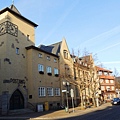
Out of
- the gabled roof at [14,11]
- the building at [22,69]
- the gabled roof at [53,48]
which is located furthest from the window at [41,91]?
the gabled roof at [14,11]

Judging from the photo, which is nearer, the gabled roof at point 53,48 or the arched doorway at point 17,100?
the arched doorway at point 17,100

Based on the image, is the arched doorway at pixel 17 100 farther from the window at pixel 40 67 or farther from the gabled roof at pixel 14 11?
the gabled roof at pixel 14 11

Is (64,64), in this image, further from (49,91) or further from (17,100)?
(17,100)

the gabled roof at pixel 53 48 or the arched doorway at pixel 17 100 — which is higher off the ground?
the gabled roof at pixel 53 48

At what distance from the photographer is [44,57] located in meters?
33.3

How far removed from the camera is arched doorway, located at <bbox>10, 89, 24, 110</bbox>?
26516 millimetres

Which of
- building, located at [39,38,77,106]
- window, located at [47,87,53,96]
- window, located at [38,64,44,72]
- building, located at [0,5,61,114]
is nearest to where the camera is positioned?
building, located at [0,5,61,114]

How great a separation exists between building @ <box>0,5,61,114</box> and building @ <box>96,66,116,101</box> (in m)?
29.9

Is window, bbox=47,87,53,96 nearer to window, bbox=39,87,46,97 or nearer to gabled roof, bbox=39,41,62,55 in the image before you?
window, bbox=39,87,46,97

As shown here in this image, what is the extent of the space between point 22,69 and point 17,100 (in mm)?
5050

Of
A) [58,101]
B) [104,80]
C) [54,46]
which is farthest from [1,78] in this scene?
[104,80]

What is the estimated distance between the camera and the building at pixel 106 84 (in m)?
60.3

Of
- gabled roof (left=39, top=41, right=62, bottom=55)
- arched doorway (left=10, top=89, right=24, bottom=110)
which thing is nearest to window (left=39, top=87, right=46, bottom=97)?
arched doorway (left=10, top=89, right=24, bottom=110)

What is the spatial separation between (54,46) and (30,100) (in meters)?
15.5
